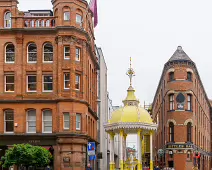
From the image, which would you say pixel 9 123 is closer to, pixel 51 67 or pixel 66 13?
pixel 51 67

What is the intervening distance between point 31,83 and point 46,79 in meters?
1.49

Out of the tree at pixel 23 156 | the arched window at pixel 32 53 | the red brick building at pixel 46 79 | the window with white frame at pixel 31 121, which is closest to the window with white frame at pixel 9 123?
the red brick building at pixel 46 79

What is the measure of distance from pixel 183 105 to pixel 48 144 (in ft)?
66.9

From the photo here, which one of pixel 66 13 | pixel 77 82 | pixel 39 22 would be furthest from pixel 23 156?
pixel 66 13

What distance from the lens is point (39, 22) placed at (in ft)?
169

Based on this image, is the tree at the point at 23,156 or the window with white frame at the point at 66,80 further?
the window with white frame at the point at 66,80

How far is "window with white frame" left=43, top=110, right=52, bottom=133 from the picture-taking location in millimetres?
49938

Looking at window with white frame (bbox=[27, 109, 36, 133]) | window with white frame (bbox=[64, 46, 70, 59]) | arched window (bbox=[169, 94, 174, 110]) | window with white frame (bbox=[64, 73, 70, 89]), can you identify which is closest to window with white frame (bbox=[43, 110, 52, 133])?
window with white frame (bbox=[27, 109, 36, 133])

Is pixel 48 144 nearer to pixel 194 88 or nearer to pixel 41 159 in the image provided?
pixel 41 159

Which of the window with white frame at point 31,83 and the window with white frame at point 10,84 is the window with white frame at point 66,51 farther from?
the window with white frame at point 10,84

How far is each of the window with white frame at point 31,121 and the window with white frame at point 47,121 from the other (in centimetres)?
96

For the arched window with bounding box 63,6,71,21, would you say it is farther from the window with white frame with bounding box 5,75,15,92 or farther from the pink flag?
the pink flag

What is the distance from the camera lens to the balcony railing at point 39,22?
5128 cm

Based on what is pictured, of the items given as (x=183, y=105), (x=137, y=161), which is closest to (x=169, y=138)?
(x=183, y=105)
